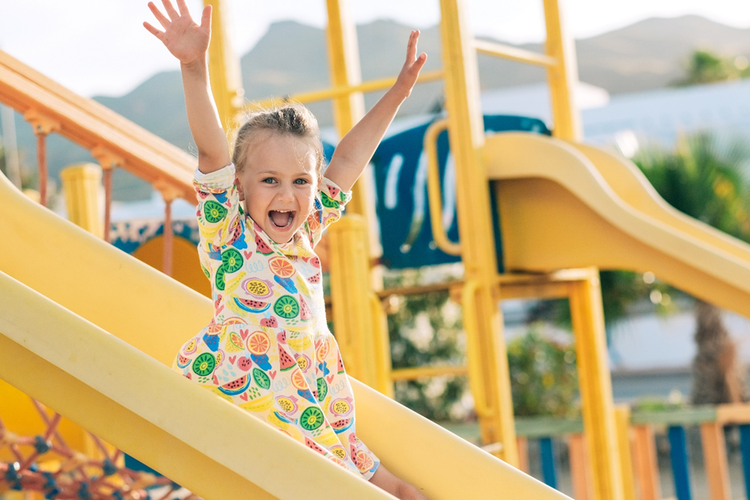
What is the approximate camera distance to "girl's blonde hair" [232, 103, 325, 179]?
1.68 meters

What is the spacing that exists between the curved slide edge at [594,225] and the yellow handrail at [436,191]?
0.23 m

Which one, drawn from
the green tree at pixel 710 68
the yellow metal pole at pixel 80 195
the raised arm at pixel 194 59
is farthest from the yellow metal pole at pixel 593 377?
the green tree at pixel 710 68

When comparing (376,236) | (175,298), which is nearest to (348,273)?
(175,298)

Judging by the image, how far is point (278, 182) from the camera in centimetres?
165

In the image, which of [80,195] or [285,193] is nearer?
[285,193]

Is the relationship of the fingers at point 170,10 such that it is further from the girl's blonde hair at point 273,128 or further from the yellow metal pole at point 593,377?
the yellow metal pole at point 593,377

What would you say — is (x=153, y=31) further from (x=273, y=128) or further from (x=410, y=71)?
(x=410, y=71)

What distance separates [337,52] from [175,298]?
109 inches

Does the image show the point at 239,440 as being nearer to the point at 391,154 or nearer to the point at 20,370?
the point at 20,370

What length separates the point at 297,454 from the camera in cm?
120

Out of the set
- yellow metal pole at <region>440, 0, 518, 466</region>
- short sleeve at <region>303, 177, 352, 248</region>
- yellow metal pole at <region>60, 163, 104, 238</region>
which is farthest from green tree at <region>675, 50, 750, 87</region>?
short sleeve at <region>303, 177, 352, 248</region>

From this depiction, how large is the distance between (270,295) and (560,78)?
3.04 m

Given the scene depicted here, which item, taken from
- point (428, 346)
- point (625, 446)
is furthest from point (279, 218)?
point (428, 346)

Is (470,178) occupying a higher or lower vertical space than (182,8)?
lower
